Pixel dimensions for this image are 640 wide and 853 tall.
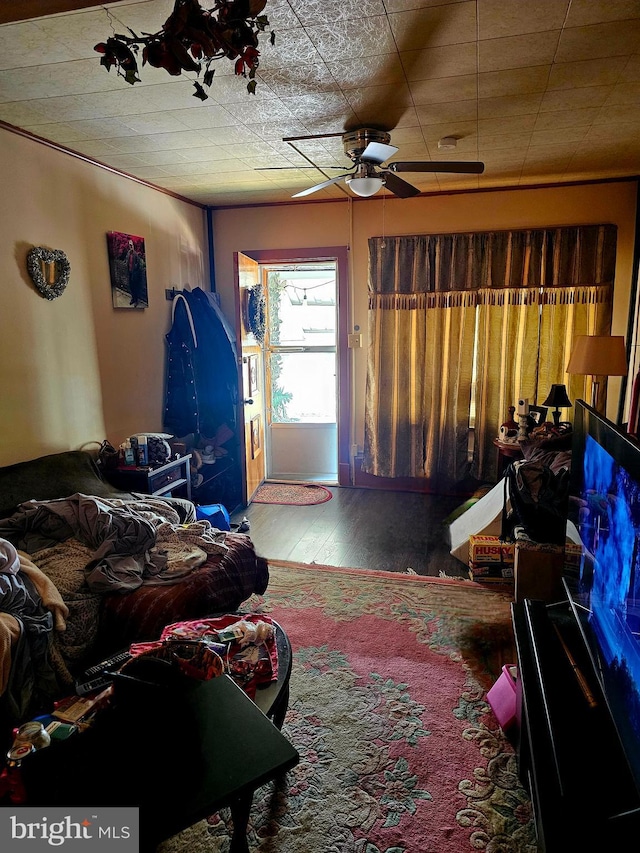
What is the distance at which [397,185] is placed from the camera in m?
2.75

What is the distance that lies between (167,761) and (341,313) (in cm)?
374

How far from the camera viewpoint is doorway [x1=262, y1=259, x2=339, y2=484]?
5.08 metres

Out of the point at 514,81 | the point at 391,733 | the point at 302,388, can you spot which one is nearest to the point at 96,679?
the point at 391,733

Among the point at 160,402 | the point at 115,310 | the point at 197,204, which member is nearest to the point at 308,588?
the point at 160,402

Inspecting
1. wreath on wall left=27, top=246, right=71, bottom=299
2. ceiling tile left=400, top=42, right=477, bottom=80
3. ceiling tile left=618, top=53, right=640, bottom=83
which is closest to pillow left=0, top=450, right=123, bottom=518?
wreath on wall left=27, top=246, right=71, bottom=299

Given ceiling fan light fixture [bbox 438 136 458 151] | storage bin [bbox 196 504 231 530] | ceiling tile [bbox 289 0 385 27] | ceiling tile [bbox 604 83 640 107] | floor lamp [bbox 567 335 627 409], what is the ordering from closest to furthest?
ceiling tile [bbox 289 0 385 27] < ceiling tile [bbox 604 83 640 107] < ceiling fan light fixture [bbox 438 136 458 151] < floor lamp [bbox 567 335 627 409] < storage bin [bbox 196 504 231 530]

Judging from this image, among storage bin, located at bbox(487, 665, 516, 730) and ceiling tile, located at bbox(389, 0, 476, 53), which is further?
storage bin, located at bbox(487, 665, 516, 730)

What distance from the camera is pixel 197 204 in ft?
14.2

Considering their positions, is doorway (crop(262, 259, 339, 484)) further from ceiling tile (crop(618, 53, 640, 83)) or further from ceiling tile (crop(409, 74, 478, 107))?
ceiling tile (crop(618, 53, 640, 83))

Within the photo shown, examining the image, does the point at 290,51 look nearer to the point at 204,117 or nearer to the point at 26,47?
the point at 204,117

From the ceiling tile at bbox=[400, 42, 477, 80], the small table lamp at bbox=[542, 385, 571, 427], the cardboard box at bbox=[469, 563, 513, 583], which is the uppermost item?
the ceiling tile at bbox=[400, 42, 477, 80]

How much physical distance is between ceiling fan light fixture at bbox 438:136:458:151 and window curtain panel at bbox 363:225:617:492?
1.13 meters

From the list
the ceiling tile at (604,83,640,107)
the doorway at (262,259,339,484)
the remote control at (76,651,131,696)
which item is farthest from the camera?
the doorway at (262,259,339,484)

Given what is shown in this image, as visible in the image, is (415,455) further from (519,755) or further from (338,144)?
(519,755)
